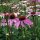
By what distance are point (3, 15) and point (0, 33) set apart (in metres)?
0.49

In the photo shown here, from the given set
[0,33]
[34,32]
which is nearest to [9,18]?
[34,32]

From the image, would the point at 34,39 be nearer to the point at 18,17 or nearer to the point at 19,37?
the point at 19,37

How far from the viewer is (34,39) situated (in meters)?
1.18

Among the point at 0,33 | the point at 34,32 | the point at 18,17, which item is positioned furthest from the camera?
the point at 0,33

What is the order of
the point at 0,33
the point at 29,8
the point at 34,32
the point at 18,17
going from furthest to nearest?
1. the point at 0,33
2. the point at 34,32
3. the point at 29,8
4. the point at 18,17

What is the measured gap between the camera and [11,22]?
2.97 ft

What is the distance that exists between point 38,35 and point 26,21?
31cm

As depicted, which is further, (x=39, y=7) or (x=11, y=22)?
(x=39, y=7)

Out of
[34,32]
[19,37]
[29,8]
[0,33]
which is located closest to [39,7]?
[29,8]

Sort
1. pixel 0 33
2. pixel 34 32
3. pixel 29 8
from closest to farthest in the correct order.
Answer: pixel 29 8 < pixel 34 32 < pixel 0 33

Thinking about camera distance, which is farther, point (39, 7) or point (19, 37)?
point (19, 37)

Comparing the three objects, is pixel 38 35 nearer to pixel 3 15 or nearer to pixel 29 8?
pixel 29 8

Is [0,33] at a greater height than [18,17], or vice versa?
[18,17]

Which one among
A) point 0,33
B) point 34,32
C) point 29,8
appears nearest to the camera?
point 29,8
